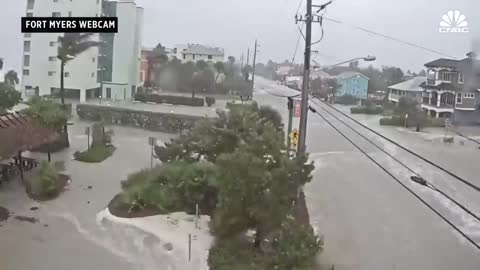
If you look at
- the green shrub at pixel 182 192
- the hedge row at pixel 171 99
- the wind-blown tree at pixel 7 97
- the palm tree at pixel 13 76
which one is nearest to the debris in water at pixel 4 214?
the green shrub at pixel 182 192

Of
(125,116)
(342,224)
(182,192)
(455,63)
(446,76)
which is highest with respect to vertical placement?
(455,63)

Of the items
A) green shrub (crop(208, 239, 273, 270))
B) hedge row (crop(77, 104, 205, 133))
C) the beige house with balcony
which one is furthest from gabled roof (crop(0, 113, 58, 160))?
the beige house with balcony

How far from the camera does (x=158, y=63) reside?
1137 centimetres

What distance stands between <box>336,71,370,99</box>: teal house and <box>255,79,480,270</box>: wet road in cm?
51

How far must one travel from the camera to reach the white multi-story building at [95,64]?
977cm

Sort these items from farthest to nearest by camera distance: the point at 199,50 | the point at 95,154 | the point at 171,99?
the point at 199,50, the point at 171,99, the point at 95,154

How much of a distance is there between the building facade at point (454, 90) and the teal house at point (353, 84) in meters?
0.95

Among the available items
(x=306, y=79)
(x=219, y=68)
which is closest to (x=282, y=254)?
(x=306, y=79)

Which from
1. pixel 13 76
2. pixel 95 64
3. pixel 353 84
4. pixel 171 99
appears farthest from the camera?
pixel 171 99

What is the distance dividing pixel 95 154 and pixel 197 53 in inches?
249

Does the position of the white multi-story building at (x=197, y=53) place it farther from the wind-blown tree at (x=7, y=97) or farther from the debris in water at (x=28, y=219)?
the debris in water at (x=28, y=219)

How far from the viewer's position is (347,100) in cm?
689

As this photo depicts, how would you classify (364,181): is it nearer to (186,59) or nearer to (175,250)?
(175,250)

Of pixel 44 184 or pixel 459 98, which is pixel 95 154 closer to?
pixel 44 184
